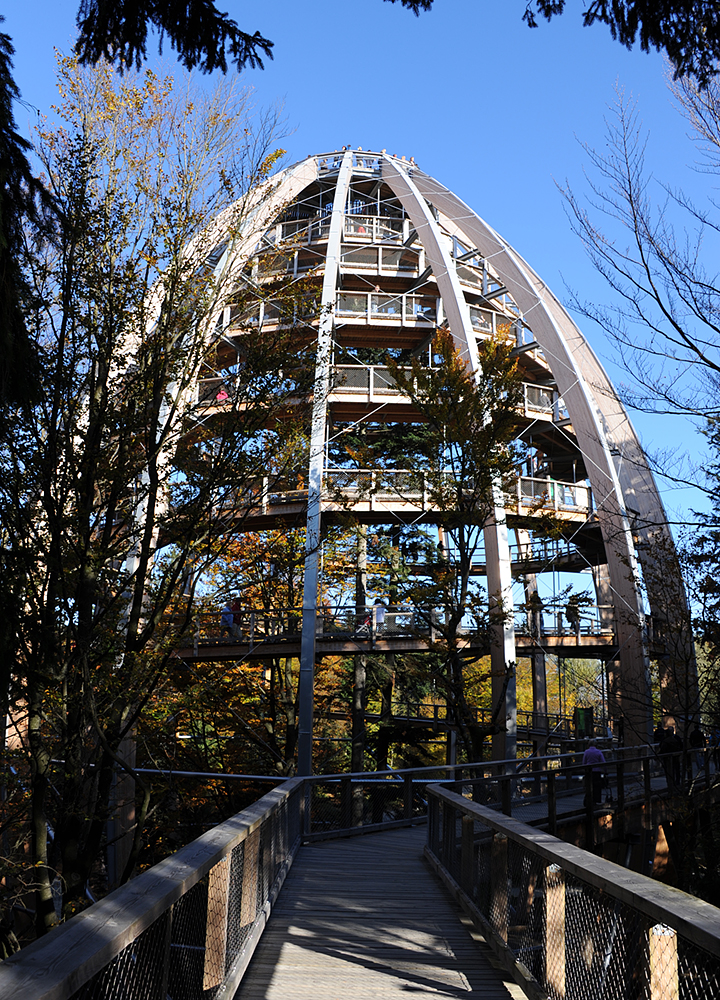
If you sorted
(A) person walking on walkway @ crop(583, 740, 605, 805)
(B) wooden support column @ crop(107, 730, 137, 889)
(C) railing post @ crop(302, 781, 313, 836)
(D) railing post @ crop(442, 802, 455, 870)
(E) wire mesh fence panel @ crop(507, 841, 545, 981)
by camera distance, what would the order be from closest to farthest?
(E) wire mesh fence panel @ crop(507, 841, 545, 981) → (D) railing post @ crop(442, 802, 455, 870) → (C) railing post @ crop(302, 781, 313, 836) → (A) person walking on walkway @ crop(583, 740, 605, 805) → (B) wooden support column @ crop(107, 730, 137, 889)

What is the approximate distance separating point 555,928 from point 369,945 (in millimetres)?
2031

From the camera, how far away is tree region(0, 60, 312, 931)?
800 centimetres

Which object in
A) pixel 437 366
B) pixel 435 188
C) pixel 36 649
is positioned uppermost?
pixel 435 188

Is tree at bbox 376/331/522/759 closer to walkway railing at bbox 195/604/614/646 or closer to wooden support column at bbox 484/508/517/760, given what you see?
wooden support column at bbox 484/508/517/760

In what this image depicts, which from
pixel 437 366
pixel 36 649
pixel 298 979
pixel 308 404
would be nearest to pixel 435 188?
pixel 437 366

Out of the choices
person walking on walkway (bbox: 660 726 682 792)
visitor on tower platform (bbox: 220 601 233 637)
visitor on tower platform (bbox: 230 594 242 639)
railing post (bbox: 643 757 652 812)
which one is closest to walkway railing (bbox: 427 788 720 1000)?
railing post (bbox: 643 757 652 812)

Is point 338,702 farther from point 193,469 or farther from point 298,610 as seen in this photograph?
A: point 193,469

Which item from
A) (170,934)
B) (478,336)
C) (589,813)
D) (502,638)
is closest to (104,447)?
(170,934)

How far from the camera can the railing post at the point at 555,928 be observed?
3.88 meters

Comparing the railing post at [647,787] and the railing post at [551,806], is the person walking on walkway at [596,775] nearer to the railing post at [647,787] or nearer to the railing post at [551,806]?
the railing post at [647,787]

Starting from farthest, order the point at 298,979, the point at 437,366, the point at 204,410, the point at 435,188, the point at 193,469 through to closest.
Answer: the point at 435,188 < the point at 437,366 < the point at 204,410 < the point at 193,469 < the point at 298,979

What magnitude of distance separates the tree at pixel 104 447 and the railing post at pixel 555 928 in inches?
186

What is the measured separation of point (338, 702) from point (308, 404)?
2038 cm

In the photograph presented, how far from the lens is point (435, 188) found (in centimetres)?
2925
